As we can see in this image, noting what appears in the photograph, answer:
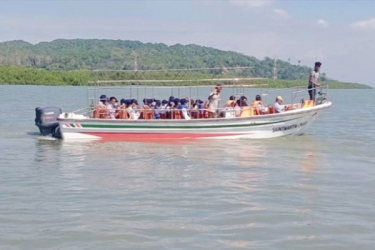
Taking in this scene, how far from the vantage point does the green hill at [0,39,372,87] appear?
35906 mm

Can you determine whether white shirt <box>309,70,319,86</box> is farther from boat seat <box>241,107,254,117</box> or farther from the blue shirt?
boat seat <box>241,107,254,117</box>

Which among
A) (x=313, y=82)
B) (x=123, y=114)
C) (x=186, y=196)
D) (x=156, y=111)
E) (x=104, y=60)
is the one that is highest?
(x=104, y=60)

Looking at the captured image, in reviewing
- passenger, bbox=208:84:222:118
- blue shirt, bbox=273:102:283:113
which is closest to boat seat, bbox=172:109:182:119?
passenger, bbox=208:84:222:118

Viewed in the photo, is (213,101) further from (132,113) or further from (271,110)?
(132,113)

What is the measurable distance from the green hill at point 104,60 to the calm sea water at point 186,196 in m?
5.18

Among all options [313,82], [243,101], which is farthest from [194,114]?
[313,82]

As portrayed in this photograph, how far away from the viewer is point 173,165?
51.0ft

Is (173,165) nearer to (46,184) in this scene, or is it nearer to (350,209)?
(46,184)

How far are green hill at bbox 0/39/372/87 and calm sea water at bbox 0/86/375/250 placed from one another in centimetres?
518

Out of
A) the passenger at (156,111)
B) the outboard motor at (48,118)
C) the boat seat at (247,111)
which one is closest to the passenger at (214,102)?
the boat seat at (247,111)

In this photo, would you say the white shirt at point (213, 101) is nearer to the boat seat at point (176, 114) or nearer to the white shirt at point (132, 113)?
the boat seat at point (176, 114)

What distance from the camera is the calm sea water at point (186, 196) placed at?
29.6 feet

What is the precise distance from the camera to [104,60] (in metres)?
123

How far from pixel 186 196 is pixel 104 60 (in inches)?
4446
